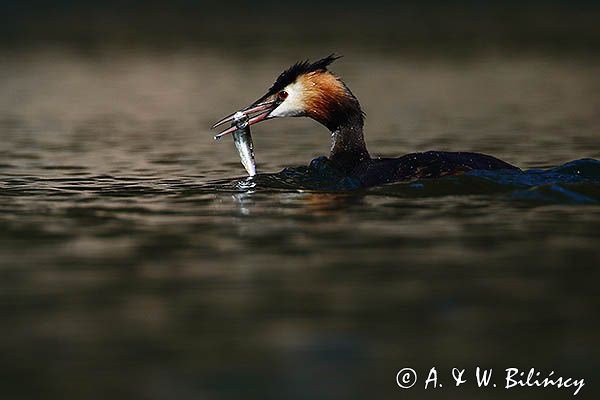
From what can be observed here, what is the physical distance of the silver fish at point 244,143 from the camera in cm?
1120

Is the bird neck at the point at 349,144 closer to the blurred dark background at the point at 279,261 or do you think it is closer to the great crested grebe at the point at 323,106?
the great crested grebe at the point at 323,106

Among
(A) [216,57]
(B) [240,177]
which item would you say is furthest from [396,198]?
(A) [216,57]

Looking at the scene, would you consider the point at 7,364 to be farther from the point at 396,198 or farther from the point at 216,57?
the point at 216,57

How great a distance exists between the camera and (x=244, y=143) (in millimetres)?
11227

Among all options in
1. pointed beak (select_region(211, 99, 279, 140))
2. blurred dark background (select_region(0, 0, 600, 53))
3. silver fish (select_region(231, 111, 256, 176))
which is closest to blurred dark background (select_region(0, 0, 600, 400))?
silver fish (select_region(231, 111, 256, 176))

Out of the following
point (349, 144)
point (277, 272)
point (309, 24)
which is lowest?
point (277, 272)

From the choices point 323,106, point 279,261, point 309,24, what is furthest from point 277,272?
point 309,24

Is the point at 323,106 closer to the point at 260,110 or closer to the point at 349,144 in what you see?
the point at 349,144

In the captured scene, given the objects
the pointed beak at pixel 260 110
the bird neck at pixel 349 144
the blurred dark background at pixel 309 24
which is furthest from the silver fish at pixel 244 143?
the blurred dark background at pixel 309 24

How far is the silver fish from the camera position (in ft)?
36.7

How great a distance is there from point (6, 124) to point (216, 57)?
16.5m

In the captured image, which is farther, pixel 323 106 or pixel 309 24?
pixel 309 24

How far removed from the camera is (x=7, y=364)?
5.23 m

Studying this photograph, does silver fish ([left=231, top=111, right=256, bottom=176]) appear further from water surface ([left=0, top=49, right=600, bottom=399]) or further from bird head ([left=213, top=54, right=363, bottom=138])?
water surface ([left=0, top=49, right=600, bottom=399])
